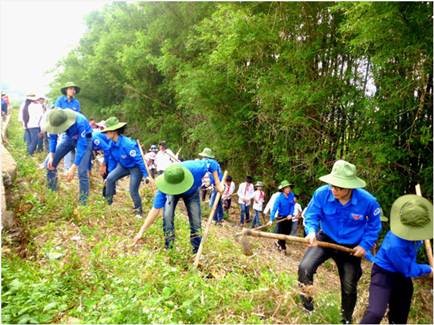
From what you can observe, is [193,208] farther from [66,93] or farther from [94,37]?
[94,37]

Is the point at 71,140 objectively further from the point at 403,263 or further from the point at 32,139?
the point at 403,263

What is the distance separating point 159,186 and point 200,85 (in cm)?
868

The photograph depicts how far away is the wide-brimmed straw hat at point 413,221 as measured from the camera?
11.5ft

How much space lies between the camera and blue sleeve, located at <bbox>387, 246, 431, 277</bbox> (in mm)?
3557

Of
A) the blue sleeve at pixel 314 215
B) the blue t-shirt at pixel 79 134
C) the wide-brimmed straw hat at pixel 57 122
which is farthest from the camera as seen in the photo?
the blue t-shirt at pixel 79 134

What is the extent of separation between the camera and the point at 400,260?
11.7 feet

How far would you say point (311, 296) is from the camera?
3.99 meters

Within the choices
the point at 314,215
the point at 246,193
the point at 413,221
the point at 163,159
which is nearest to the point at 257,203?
the point at 246,193

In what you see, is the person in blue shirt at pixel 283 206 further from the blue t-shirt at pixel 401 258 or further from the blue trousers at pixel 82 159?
the blue t-shirt at pixel 401 258

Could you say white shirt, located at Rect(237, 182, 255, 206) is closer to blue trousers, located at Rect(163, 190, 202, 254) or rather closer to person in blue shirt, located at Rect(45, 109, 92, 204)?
person in blue shirt, located at Rect(45, 109, 92, 204)

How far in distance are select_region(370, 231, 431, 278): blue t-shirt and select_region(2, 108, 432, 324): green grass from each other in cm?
82

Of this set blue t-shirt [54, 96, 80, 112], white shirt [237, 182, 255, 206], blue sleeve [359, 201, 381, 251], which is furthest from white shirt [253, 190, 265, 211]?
blue sleeve [359, 201, 381, 251]

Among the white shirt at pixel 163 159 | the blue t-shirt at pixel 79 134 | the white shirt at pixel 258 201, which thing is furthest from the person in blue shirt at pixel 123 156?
the white shirt at pixel 258 201

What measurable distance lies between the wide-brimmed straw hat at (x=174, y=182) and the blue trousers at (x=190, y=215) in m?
0.29
